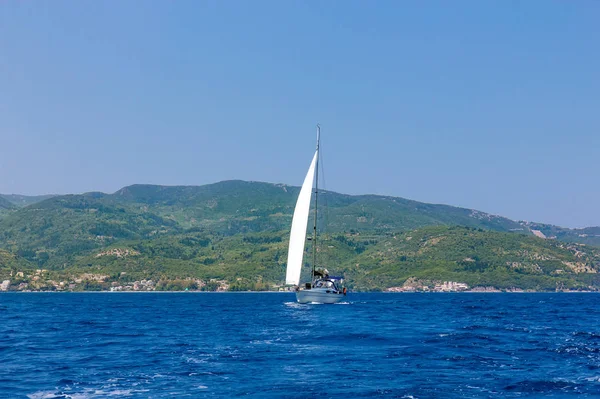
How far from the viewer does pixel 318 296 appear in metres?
130

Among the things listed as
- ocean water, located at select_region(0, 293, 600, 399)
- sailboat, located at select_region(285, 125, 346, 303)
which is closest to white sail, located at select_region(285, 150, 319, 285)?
sailboat, located at select_region(285, 125, 346, 303)

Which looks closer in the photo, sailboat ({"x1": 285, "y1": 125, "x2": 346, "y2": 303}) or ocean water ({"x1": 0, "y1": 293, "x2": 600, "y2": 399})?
ocean water ({"x1": 0, "y1": 293, "x2": 600, "y2": 399})

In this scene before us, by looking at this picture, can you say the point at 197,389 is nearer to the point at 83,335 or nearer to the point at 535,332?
the point at 83,335

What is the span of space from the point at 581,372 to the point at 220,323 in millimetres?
57940

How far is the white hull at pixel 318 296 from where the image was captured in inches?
5084

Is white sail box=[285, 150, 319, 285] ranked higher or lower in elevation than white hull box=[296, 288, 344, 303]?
higher

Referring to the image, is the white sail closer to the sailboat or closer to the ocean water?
the sailboat

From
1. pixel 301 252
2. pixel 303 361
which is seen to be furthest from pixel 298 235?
pixel 303 361

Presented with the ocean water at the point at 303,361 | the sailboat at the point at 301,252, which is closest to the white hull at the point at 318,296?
the sailboat at the point at 301,252

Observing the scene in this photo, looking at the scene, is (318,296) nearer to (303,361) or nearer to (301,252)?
(301,252)

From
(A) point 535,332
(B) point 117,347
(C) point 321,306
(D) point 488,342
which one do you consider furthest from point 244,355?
(C) point 321,306

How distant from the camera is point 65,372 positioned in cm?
5091

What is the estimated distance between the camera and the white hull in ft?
424

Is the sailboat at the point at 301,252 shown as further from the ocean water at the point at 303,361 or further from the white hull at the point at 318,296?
the ocean water at the point at 303,361
